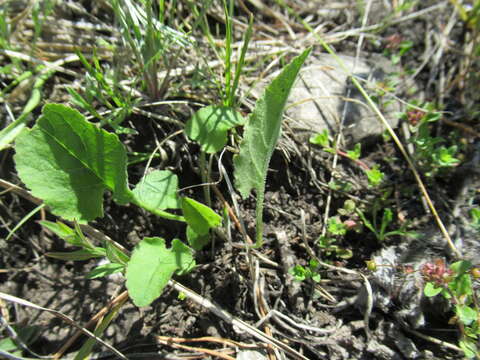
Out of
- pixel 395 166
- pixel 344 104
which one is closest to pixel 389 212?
pixel 395 166

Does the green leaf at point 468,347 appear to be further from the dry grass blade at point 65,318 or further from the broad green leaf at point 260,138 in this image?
the dry grass blade at point 65,318

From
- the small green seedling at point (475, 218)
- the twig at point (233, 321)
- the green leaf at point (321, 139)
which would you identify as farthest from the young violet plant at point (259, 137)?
the small green seedling at point (475, 218)

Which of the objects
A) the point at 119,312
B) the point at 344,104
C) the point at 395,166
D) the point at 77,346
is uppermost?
the point at 344,104

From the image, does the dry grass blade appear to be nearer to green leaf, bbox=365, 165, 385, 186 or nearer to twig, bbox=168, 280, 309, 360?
twig, bbox=168, 280, 309, 360

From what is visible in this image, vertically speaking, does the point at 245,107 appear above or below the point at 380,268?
above

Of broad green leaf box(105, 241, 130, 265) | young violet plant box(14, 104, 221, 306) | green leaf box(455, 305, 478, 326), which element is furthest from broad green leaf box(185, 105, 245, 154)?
green leaf box(455, 305, 478, 326)

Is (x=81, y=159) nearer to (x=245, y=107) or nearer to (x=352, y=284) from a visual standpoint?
(x=245, y=107)
